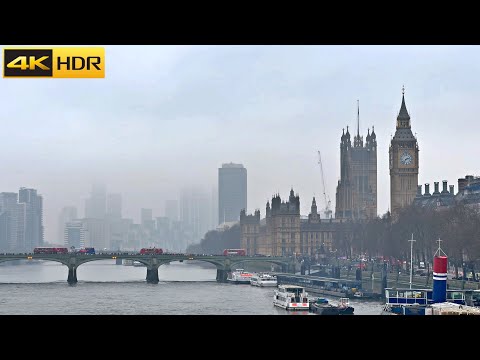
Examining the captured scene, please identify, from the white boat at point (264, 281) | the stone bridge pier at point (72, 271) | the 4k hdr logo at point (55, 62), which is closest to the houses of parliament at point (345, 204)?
the white boat at point (264, 281)

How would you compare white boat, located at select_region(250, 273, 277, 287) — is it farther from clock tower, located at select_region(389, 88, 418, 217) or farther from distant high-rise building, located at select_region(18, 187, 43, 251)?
distant high-rise building, located at select_region(18, 187, 43, 251)

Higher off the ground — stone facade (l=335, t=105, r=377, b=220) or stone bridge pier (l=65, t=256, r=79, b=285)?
stone facade (l=335, t=105, r=377, b=220)

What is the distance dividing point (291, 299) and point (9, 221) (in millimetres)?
100199

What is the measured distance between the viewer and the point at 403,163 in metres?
105

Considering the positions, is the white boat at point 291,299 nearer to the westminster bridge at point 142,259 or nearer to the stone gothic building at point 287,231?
the westminster bridge at point 142,259

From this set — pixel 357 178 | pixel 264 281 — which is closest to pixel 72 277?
pixel 264 281

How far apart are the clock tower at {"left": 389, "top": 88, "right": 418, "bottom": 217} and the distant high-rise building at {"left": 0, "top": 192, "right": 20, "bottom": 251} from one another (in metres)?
57.4

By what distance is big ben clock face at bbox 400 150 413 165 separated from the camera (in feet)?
345

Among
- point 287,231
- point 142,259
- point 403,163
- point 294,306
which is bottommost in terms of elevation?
point 294,306

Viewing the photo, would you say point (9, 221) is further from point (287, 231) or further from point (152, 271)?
point (152, 271)

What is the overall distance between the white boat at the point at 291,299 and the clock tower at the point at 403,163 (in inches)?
2482

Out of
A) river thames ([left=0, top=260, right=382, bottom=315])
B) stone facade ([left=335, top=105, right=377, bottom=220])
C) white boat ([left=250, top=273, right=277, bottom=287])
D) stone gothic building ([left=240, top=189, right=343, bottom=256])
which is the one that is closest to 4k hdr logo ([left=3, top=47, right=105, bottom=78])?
river thames ([left=0, top=260, right=382, bottom=315])
